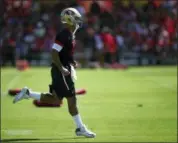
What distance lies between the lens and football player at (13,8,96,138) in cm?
887

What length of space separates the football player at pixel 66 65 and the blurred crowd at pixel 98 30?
21.5m

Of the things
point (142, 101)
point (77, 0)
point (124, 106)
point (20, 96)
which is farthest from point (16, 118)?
point (77, 0)

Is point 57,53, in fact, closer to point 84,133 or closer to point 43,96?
point 43,96

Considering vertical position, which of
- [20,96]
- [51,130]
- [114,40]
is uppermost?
[20,96]

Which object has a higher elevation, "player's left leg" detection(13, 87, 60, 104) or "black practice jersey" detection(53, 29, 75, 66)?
"black practice jersey" detection(53, 29, 75, 66)

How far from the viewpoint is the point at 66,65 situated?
361 inches

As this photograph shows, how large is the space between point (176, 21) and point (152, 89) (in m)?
16.0

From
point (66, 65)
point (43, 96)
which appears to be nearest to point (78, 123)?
point (43, 96)

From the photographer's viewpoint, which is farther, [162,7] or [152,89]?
[162,7]

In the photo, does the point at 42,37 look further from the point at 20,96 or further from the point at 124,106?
the point at 20,96

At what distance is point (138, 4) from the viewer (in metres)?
34.3

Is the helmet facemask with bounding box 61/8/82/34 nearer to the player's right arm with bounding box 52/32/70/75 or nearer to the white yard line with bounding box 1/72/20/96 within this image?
the player's right arm with bounding box 52/32/70/75

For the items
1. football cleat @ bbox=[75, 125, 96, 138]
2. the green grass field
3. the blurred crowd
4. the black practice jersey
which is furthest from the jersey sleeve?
the blurred crowd

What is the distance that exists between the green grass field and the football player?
0.42 m
